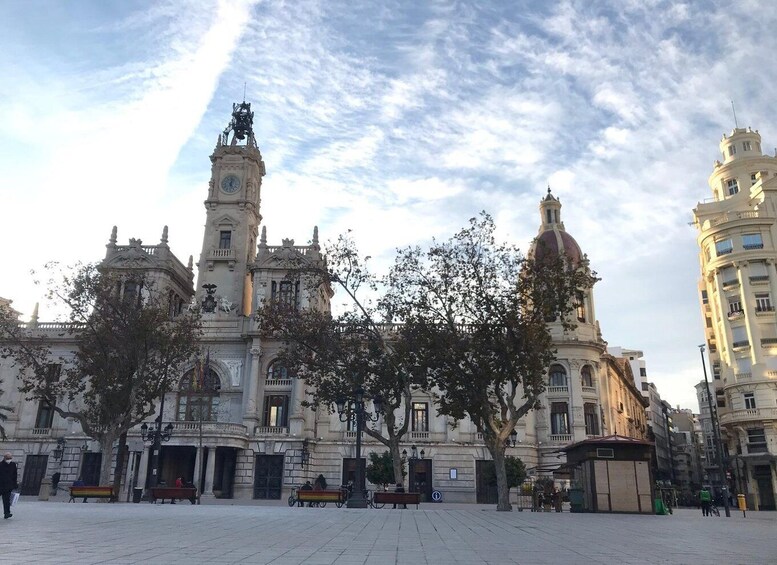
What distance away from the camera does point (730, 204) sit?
191 feet

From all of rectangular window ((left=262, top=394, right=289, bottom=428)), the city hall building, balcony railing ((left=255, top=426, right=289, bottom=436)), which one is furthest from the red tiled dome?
balcony railing ((left=255, top=426, right=289, bottom=436))

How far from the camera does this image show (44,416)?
48.3m

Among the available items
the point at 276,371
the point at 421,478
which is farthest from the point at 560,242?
the point at 276,371

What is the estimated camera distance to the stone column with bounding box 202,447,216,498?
136ft

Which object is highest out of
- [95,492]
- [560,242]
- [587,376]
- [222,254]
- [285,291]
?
[560,242]

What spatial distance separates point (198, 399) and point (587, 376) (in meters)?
29.4

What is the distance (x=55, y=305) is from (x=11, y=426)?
19.7 m

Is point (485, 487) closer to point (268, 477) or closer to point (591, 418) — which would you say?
point (591, 418)

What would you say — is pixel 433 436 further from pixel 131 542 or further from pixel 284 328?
pixel 131 542

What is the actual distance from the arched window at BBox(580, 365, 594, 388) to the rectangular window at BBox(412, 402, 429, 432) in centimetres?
1223

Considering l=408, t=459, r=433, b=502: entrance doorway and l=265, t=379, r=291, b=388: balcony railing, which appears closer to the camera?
l=408, t=459, r=433, b=502: entrance doorway

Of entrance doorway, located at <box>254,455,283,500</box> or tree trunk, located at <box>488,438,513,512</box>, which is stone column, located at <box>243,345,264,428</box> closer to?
entrance doorway, located at <box>254,455,283,500</box>

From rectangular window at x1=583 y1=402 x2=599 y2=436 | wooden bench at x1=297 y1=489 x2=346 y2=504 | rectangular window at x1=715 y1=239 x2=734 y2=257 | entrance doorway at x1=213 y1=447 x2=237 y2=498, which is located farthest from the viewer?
rectangular window at x1=715 y1=239 x2=734 y2=257

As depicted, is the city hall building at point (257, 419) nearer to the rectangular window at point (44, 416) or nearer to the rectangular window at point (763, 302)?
the rectangular window at point (44, 416)
